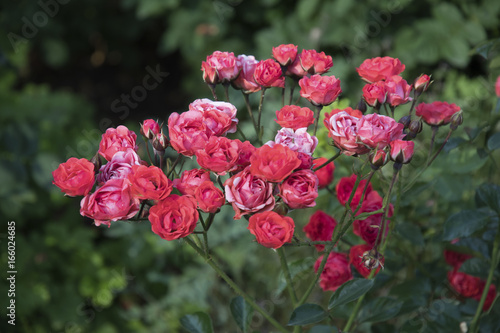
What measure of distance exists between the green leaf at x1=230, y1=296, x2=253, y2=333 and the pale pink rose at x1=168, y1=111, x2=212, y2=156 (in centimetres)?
30

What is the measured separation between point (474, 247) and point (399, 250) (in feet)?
0.51

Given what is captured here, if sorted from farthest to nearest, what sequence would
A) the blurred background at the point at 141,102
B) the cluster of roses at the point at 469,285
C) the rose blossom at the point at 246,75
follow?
the blurred background at the point at 141,102
the cluster of roses at the point at 469,285
the rose blossom at the point at 246,75

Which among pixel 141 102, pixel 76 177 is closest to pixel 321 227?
pixel 76 177

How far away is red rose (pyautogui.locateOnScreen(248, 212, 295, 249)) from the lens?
26.3 inches

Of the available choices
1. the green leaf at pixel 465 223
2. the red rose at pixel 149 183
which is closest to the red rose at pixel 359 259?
the green leaf at pixel 465 223

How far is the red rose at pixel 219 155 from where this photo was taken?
2.24ft

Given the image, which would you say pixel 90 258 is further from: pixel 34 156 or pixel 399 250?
pixel 399 250

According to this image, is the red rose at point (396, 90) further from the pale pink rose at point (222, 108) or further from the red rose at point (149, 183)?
the red rose at point (149, 183)

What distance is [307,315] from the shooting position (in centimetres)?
76

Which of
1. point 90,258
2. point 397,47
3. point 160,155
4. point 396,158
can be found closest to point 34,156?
point 90,258

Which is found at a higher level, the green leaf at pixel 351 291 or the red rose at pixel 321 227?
the green leaf at pixel 351 291

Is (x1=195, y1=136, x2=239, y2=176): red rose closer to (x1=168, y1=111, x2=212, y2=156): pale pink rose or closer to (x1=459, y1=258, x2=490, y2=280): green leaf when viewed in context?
(x1=168, y1=111, x2=212, y2=156): pale pink rose

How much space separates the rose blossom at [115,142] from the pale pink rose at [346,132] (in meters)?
0.29

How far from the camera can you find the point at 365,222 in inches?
34.5
